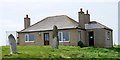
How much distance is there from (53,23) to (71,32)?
488 centimetres

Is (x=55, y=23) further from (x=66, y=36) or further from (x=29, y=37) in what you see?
(x=29, y=37)

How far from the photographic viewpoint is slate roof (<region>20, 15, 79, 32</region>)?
46.3 m

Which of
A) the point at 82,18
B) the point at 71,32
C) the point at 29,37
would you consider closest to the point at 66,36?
the point at 71,32

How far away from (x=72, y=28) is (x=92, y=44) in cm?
414

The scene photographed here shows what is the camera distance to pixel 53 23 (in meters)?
48.7

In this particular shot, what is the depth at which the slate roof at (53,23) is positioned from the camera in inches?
1821

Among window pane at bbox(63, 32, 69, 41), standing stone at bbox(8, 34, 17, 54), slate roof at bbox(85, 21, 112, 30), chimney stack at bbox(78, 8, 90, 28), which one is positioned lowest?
standing stone at bbox(8, 34, 17, 54)

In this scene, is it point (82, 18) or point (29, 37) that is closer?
point (82, 18)

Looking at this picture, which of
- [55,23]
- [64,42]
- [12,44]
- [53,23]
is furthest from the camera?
[53,23]

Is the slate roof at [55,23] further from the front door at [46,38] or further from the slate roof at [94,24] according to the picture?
the front door at [46,38]

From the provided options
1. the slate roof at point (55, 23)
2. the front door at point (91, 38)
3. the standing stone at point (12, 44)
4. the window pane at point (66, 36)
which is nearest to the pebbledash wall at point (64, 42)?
the window pane at point (66, 36)

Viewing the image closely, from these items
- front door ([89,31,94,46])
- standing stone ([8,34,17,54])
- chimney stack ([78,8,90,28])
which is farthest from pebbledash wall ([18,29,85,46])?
standing stone ([8,34,17,54])

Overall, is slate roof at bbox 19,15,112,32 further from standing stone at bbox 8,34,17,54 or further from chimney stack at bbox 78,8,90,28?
standing stone at bbox 8,34,17,54

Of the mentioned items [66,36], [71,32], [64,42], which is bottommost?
[64,42]
